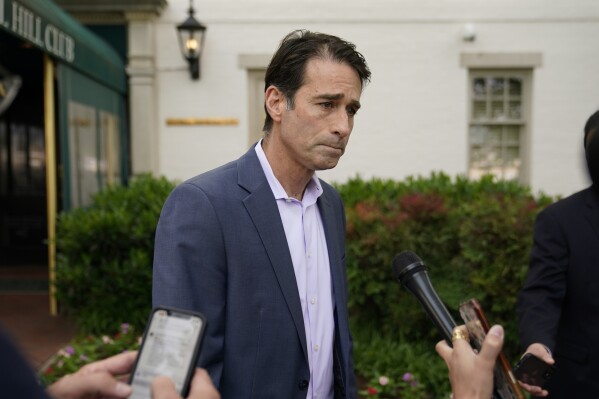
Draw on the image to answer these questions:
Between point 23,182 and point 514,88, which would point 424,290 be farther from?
point 23,182

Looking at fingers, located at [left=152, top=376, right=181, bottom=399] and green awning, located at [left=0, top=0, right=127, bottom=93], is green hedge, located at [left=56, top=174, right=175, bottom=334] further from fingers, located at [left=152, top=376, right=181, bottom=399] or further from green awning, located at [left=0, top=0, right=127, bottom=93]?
fingers, located at [left=152, top=376, right=181, bottom=399]

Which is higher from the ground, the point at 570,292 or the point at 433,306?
the point at 433,306

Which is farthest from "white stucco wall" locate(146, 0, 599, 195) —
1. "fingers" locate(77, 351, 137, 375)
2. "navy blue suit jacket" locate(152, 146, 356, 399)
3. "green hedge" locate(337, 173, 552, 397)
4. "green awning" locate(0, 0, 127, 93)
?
"fingers" locate(77, 351, 137, 375)

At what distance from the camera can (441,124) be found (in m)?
9.27

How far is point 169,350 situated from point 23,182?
10085 millimetres

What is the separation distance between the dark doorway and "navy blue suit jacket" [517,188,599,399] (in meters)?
9.14

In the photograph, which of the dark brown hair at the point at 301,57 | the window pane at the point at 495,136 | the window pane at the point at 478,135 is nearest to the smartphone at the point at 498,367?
the dark brown hair at the point at 301,57

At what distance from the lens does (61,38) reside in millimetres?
6406

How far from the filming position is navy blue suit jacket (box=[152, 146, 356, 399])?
1.83 meters

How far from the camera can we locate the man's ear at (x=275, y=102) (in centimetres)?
216

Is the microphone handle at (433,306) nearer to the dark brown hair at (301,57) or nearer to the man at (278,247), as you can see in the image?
the man at (278,247)

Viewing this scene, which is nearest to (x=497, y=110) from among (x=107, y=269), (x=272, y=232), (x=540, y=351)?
(x=107, y=269)

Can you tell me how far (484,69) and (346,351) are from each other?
8158mm

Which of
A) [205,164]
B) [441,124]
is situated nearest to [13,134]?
[205,164]
